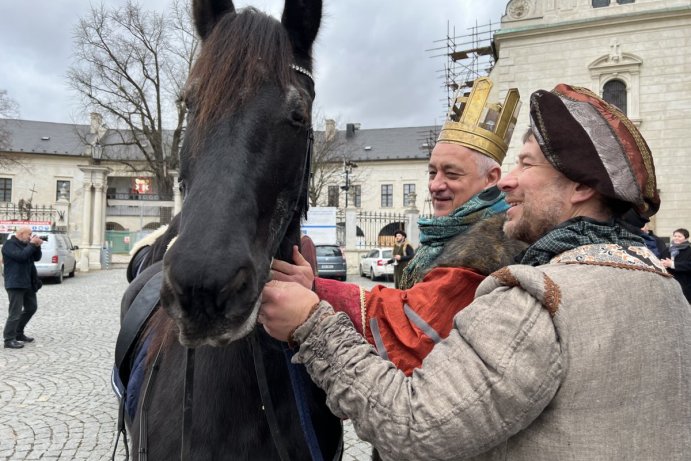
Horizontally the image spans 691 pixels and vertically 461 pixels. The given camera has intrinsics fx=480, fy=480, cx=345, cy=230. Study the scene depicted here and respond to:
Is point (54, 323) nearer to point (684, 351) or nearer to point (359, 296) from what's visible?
point (359, 296)

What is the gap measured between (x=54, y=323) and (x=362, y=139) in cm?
4775

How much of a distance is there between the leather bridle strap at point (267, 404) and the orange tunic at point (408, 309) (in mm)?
310

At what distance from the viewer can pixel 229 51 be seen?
55.9 inches

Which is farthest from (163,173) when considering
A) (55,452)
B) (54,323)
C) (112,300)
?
(55,452)

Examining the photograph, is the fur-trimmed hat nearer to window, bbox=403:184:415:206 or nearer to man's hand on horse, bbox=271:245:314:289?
man's hand on horse, bbox=271:245:314:289

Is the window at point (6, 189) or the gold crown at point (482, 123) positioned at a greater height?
the window at point (6, 189)

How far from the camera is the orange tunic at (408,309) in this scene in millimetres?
1402

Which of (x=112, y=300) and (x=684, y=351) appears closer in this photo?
(x=684, y=351)

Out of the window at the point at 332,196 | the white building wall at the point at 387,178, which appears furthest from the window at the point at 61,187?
the white building wall at the point at 387,178

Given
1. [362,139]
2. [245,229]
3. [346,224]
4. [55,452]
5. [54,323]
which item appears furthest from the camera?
[362,139]

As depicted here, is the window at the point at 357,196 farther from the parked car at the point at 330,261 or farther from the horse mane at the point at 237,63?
the horse mane at the point at 237,63

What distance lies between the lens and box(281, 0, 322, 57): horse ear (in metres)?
1.68

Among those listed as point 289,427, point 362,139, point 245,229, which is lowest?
point 289,427

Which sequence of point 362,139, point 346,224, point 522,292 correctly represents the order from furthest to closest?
point 362,139, point 346,224, point 522,292
